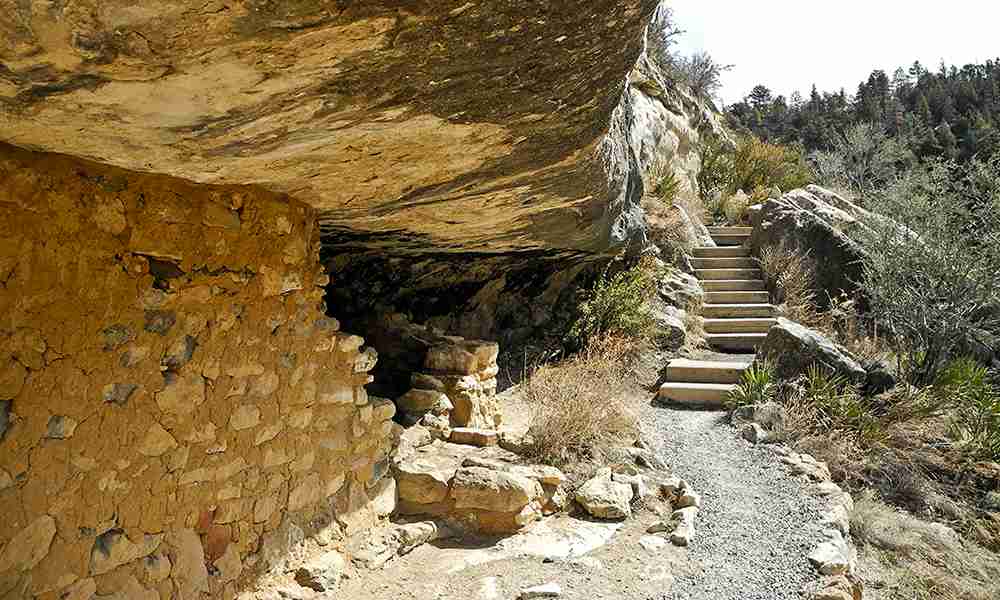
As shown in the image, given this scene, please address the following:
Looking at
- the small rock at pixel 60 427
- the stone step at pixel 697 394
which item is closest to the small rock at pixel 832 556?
the stone step at pixel 697 394

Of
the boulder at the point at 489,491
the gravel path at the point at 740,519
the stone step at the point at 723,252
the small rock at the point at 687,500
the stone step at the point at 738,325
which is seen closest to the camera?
the gravel path at the point at 740,519

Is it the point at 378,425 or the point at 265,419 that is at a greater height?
the point at 265,419

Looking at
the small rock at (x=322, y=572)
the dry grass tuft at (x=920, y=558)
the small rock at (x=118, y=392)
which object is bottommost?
the dry grass tuft at (x=920, y=558)

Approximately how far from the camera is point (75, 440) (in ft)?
6.71

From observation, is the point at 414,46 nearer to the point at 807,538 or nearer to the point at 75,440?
the point at 75,440

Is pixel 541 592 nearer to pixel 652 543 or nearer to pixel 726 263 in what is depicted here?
pixel 652 543

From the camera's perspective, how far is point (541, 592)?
2936 millimetres

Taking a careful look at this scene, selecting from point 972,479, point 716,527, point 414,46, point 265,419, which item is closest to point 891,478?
point 972,479

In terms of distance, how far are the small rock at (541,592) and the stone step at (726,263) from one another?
7672mm

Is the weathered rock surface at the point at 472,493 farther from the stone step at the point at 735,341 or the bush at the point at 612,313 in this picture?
the stone step at the point at 735,341

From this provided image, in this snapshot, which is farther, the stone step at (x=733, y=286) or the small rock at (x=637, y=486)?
the stone step at (x=733, y=286)

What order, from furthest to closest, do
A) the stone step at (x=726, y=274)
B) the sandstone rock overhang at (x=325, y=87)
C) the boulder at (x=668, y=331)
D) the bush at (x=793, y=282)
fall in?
the stone step at (x=726, y=274) < the bush at (x=793, y=282) < the boulder at (x=668, y=331) < the sandstone rock overhang at (x=325, y=87)

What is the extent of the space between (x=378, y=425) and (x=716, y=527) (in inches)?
81.3

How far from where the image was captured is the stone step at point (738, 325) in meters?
8.30
